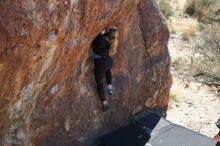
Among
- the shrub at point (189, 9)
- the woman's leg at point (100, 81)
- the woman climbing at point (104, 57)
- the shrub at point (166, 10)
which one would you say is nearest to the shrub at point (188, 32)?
the shrub at point (166, 10)

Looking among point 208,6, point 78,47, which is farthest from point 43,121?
point 208,6

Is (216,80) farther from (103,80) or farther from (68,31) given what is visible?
(68,31)

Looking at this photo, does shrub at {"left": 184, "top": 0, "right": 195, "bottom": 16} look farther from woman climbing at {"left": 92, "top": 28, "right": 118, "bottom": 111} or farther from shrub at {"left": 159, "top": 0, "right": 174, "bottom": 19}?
woman climbing at {"left": 92, "top": 28, "right": 118, "bottom": 111}

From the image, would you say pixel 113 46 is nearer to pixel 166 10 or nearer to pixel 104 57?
pixel 104 57

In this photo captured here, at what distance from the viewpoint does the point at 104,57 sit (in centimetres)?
729

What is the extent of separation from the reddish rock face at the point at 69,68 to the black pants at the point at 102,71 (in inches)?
3.9

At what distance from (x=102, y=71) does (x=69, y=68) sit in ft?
2.89

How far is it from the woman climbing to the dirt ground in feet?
10.3

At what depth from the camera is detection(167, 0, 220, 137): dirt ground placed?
10398 mm

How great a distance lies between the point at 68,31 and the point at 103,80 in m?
1.75

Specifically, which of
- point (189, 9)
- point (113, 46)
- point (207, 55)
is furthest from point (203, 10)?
point (113, 46)

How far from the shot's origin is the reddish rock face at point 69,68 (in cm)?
540

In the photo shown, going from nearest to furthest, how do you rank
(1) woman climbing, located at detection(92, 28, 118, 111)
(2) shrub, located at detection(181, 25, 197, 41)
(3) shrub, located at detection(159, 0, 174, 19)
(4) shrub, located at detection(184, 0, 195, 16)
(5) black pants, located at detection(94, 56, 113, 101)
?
1. (1) woman climbing, located at detection(92, 28, 118, 111)
2. (5) black pants, located at detection(94, 56, 113, 101)
3. (2) shrub, located at detection(181, 25, 197, 41)
4. (3) shrub, located at detection(159, 0, 174, 19)
5. (4) shrub, located at detection(184, 0, 195, 16)

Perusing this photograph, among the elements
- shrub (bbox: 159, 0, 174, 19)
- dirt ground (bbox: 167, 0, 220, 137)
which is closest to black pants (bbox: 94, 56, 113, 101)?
dirt ground (bbox: 167, 0, 220, 137)
